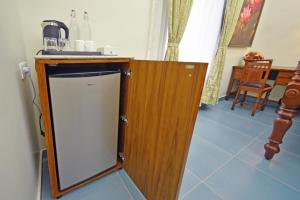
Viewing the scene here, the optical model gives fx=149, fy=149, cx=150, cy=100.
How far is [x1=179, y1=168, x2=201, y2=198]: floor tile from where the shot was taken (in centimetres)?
110

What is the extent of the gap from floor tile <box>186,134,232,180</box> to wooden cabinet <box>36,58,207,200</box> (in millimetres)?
536

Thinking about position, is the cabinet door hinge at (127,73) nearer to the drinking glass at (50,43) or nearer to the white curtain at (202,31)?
the drinking glass at (50,43)

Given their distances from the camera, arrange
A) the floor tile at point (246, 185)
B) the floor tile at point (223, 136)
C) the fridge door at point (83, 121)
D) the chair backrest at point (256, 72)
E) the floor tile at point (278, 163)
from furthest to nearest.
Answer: the chair backrest at point (256, 72), the floor tile at point (223, 136), the floor tile at point (278, 163), the floor tile at point (246, 185), the fridge door at point (83, 121)

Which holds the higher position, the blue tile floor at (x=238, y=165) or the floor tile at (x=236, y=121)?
the floor tile at (x=236, y=121)

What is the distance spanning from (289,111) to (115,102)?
1.52 m

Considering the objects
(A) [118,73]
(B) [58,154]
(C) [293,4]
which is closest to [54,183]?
(B) [58,154]

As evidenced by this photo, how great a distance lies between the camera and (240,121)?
2340 millimetres

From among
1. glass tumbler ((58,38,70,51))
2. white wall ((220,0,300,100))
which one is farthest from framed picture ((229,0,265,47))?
glass tumbler ((58,38,70,51))

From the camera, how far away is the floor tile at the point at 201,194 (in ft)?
3.42

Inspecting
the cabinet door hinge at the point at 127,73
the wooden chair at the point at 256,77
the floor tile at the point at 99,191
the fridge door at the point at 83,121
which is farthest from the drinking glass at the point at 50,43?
the wooden chair at the point at 256,77

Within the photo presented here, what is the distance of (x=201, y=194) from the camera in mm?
1070

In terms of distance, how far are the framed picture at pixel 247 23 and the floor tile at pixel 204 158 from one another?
2.17 metres

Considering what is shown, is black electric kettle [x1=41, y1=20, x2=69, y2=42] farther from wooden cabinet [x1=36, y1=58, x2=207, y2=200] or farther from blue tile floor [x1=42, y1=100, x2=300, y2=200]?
blue tile floor [x1=42, y1=100, x2=300, y2=200]

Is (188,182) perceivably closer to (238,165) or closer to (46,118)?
(238,165)
